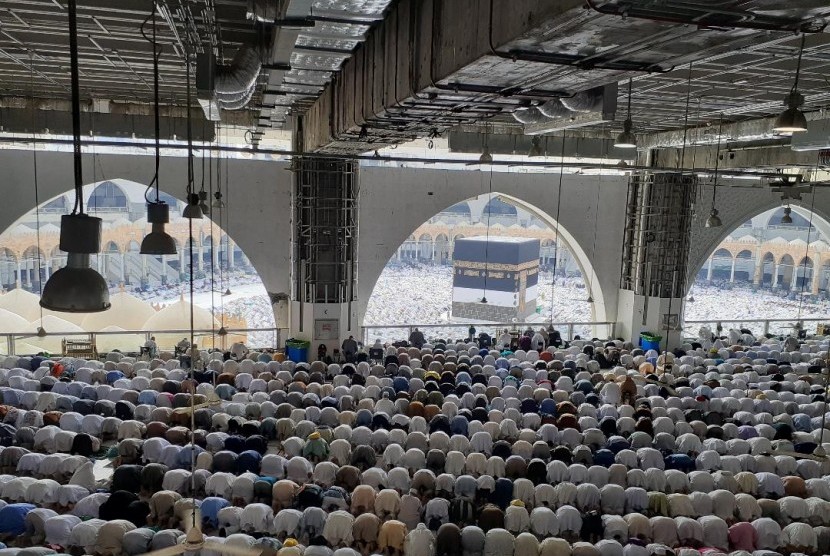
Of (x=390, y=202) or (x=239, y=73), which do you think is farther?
(x=390, y=202)

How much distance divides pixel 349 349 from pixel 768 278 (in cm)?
3529

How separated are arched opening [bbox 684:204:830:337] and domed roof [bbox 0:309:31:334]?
34410mm

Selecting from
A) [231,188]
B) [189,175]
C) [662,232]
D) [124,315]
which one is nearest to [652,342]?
[662,232]

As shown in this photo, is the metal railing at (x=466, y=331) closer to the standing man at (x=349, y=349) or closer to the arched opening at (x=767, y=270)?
the standing man at (x=349, y=349)

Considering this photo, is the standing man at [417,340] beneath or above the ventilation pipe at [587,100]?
beneath

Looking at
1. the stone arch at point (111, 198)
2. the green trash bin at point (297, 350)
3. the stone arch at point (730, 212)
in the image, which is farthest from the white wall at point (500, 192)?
the stone arch at point (111, 198)

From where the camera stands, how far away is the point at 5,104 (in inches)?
711

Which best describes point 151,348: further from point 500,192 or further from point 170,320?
point 500,192

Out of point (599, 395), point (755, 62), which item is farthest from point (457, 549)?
point (755, 62)

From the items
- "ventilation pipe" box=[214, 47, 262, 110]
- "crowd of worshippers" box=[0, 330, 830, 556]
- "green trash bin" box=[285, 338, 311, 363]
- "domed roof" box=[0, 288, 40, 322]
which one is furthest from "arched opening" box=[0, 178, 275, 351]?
"ventilation pipe" box=[214, 47, 262, 110]

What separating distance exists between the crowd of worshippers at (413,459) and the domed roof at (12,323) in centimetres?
317

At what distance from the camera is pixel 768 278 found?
43.1 meters

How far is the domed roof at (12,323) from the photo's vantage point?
19109 millimetres

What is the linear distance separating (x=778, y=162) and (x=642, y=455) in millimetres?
11902
